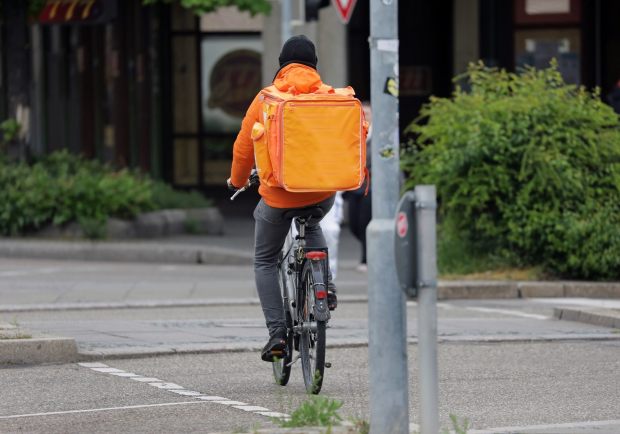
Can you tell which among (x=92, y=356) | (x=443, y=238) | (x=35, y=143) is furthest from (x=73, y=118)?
(x=92, y=356)

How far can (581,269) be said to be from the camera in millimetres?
14508

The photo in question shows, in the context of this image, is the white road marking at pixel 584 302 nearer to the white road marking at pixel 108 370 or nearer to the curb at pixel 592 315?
the curb at pixel 592 315

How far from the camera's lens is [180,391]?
8.33 meters

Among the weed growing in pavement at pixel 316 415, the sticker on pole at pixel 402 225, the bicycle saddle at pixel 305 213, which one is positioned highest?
the sticker on pole at pixel 402 225

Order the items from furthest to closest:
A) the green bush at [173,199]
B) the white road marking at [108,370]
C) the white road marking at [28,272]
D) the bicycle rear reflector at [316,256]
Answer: the green bush at [173,199] < the white road marking at [28,272] < the white road marking at [108,370] < the bicycle rear reflector at [316,256]

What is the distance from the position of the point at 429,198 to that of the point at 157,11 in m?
20.0

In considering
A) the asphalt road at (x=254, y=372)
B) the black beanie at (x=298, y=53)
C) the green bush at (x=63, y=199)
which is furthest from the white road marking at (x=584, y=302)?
the green bush at (x=63, y=199)

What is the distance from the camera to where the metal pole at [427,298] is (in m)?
5.86

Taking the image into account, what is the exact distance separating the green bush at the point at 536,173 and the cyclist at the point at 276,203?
6291 mm

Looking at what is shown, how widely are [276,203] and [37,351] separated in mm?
2037

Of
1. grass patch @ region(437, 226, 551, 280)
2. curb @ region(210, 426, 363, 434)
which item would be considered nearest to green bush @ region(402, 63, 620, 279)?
grass patch @ region(437, 226, 551, 280)

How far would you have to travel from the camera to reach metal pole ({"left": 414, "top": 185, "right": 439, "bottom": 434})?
19.2 ft

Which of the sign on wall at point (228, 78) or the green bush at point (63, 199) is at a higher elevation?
the sign on wall at point (228, 78)

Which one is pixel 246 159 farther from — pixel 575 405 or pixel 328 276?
pixel 575 405
